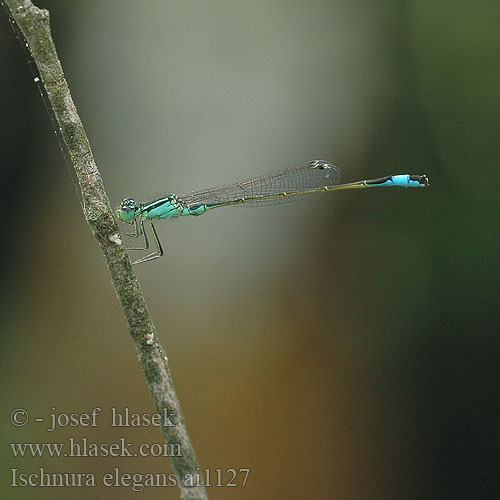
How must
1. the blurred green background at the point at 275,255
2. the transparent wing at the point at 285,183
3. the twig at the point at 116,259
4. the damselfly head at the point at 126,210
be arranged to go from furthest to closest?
the blurred green background at the point at 275,255, the transparent wing at the point at 285,183, the damselfly head at the point at 126,210, the twig at the point at 116,259

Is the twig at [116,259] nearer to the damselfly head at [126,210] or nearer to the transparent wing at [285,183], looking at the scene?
the damselfly head at [126,210]

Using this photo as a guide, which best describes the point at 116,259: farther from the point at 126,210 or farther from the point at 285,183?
the point at 285,183

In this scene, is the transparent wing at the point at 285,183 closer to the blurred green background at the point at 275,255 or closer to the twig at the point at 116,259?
the blurred green background at the point at 275,255

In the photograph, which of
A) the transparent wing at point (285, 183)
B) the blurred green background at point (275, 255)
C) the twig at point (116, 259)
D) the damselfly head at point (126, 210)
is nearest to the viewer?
the twig at point (116, 259)

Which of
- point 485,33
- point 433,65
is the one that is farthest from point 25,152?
point 485,33

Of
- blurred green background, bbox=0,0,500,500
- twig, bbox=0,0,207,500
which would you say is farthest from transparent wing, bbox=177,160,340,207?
twig, bbox=0,0,207,500

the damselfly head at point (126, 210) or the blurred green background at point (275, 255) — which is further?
the blurred green background at point (275, 255)

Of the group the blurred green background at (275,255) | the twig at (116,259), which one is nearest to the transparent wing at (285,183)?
the blurred green background at (275,255)

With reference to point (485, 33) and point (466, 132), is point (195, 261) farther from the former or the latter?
point (485, 33)
